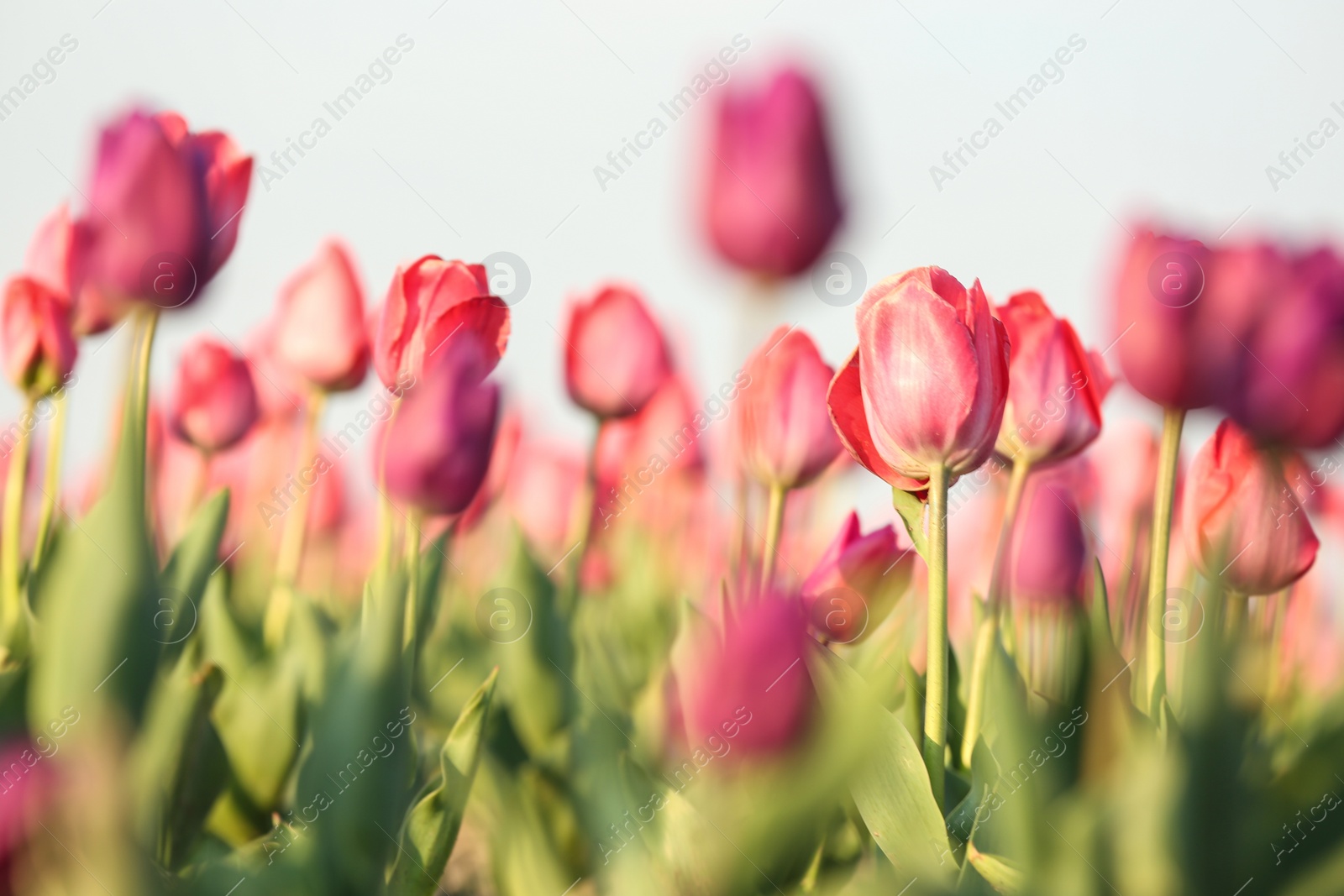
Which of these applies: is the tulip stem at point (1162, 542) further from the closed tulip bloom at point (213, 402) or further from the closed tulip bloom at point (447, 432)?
the closed tulip bloom at point (213, 402)

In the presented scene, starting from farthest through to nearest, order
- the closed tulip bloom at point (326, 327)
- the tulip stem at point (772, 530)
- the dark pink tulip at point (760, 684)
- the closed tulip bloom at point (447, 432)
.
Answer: the closed tulip bloom at point (326, 327), the tulip stem at point (772, 530), the closed tulip bloom at point (447, 432), the dark pink tulip at point (760, 684)

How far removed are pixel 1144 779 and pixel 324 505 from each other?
811mm

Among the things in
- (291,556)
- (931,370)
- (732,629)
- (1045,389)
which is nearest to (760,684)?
(732,629)

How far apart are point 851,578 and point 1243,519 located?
16 cm

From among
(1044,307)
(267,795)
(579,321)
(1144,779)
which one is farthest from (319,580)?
(1144,779)

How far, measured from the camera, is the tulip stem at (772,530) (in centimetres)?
53

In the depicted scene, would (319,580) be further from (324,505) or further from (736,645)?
(736,645)

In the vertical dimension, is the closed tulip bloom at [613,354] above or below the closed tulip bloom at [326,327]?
below

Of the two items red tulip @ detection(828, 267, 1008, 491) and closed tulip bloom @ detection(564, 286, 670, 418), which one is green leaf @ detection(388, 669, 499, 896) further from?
closed tulip bloom @ detection(564, 286, 670, 418)

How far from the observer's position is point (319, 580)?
1.09 metres

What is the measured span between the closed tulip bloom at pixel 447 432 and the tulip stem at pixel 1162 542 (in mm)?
272

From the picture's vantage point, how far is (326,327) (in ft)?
2.18

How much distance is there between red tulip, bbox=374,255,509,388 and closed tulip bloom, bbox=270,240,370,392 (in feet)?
0.61

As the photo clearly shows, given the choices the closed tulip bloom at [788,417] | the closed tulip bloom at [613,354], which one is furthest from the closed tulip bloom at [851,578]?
the closed tulip bloom at [613,354]
